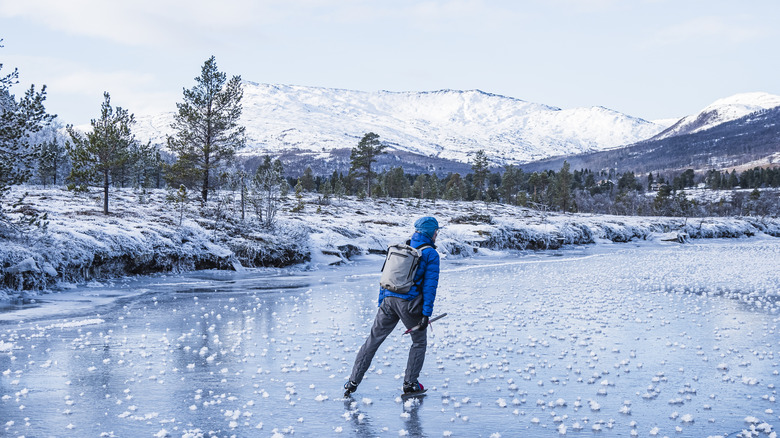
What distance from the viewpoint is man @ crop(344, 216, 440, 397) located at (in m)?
8.28

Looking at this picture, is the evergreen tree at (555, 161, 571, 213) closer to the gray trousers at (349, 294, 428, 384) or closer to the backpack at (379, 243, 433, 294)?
the gray trousers at (349, 294, 428, 384)

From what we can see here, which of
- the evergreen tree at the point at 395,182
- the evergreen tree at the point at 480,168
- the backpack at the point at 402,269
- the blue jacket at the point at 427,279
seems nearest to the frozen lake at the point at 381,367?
the blue jacket at the point at 427,279

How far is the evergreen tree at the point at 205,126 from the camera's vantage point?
4538 centimetres

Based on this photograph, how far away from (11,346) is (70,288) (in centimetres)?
1019

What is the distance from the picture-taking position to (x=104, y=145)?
3098 centimetres

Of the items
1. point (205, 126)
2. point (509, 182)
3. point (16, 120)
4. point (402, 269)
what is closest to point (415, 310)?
point (402, 269)

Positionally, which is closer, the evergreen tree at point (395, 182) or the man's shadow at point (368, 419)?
the man's shadow at point (368, 419)

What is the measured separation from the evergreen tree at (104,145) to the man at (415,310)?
25.7m

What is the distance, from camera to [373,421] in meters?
7.36

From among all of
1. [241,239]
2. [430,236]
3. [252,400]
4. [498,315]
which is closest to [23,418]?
[252,400]

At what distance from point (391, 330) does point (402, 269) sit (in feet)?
3.06

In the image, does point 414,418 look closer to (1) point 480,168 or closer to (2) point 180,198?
(2) point 180,198

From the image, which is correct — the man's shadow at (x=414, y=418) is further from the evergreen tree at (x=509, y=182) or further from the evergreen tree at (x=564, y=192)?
the evergreen tree at (x=509, y=182)

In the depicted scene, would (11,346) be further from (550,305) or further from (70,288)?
(550,305)
